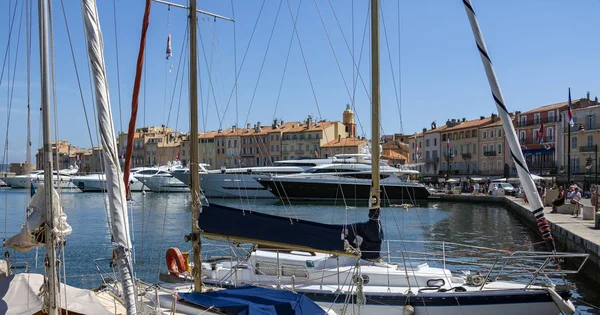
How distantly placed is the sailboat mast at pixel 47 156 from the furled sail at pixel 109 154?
0.95 meters

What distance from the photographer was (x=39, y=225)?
26.8ft

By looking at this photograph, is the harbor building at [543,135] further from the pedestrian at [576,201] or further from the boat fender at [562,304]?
the boat fender at [562,304]

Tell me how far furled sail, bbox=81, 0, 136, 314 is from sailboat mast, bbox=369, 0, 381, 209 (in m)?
7.94

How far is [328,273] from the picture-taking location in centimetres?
1397

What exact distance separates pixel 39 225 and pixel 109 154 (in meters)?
2.33

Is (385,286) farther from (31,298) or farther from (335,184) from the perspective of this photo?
(335,184)

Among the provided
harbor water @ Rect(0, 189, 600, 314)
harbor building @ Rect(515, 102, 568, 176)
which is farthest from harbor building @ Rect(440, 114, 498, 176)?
harbor water @ Rect(0, 189, 600, 314)

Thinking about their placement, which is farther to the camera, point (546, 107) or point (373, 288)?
point (546, 107)

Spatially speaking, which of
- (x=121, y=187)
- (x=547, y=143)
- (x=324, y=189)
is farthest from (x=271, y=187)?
(x=121, y=187)

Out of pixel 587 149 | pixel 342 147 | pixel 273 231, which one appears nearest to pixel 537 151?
pixel 587 149

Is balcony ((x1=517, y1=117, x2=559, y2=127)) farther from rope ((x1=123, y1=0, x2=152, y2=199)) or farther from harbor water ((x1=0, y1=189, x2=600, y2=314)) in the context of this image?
rope ((x1=123, y1=0, x2=152, y2=199))

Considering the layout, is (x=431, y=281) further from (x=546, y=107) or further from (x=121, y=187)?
(x=546, y=107)

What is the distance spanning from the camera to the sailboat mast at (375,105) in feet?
45.3

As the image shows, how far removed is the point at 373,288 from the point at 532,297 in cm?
339
